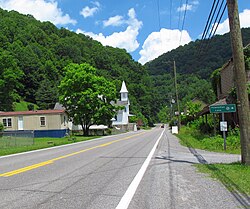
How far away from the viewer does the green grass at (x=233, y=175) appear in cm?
759

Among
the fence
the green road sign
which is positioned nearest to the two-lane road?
the green road sign

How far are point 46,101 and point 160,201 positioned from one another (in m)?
102

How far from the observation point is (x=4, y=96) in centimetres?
8256

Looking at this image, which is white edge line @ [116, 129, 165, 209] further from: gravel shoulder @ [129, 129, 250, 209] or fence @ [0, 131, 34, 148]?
fence @ [0, 131, 34, 148]

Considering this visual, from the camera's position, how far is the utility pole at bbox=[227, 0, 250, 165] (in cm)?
1075

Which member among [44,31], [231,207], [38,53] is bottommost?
[231,207]

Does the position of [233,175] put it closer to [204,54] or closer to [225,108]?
[225,108]

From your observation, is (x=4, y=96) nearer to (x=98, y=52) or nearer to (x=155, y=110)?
(x=98, y=52)

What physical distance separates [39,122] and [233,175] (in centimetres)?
4383

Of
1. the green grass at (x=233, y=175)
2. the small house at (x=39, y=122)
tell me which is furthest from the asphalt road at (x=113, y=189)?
the small house at (x=39, y=122)

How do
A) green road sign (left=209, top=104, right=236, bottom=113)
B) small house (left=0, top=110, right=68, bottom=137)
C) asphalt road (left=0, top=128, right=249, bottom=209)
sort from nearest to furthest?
1. asphalt road (left=0, top=128, right=249, bottom=209)
2. green road sign (left=209, top=104, right=236, bottom=113)
3. small house (left=0, top=110, right=68, bottom=137)

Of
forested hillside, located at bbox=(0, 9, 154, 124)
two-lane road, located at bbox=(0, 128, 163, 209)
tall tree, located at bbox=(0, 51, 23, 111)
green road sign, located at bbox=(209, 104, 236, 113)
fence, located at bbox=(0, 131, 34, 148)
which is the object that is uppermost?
forested hillside, located at bbox=(0, 9, 154, 124)

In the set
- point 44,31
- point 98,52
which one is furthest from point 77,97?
point 44,31

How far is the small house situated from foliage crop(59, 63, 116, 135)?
2274mm
